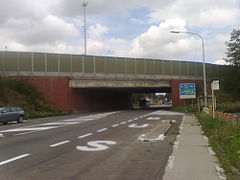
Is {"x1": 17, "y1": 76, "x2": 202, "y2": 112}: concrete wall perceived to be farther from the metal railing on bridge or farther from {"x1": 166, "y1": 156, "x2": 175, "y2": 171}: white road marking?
{"x1": 166, "y1": 156, "x2": 175, "y2": 171}: white road marking

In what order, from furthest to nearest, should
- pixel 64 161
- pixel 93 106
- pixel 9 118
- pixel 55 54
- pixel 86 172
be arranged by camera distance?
pixel 93 106 → pixel 55 54 → pixel 9 118 → pixel 64 161 → pixel 86 172

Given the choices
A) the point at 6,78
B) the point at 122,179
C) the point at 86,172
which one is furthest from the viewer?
the point at 6,78

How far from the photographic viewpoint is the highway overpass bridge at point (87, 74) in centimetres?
3619

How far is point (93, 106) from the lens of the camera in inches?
1665

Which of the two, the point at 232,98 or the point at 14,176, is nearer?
the point at 14,176

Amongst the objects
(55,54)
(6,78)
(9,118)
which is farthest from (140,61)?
(9,118)

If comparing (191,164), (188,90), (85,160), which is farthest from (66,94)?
(191,164)

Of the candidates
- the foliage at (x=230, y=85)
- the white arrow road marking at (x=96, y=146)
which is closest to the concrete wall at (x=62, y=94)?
the foliage at (x=230, y=85)

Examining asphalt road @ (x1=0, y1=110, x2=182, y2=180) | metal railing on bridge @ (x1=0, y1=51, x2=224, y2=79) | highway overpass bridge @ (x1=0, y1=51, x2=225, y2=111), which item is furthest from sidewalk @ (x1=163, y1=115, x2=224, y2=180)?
metal railing on bridge @ (x1=0, y1=51, x2=224, y2=79)

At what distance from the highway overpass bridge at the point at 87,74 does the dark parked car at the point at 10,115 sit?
12.6 meters

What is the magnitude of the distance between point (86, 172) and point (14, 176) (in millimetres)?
1492

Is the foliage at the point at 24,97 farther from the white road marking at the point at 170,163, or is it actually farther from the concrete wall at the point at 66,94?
the white road marking at the point at 170,163

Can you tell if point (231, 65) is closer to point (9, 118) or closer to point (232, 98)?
point (232, 98)

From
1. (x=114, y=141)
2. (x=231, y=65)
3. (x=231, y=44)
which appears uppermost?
(x=231, y=44)
